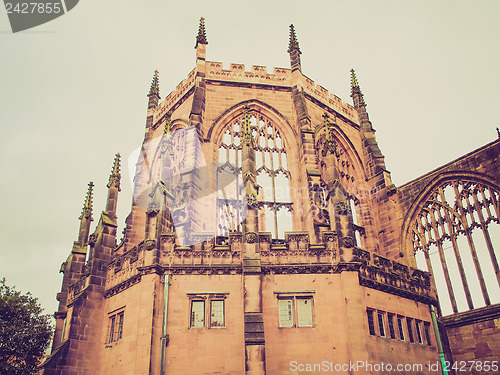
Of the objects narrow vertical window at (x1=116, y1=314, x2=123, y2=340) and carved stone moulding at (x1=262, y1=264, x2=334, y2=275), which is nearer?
carved stone moulding at (x1=262, y1=264, x2=334, y2=275)

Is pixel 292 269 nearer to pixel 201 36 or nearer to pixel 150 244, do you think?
pixel 150 244

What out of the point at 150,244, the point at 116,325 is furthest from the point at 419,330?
the point at 116,325

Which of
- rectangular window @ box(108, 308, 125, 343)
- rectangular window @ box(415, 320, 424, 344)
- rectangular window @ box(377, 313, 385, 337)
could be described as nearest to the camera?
rectangular window @ box(377, 313, 385, 337)

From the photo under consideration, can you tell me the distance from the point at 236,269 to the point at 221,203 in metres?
6.09

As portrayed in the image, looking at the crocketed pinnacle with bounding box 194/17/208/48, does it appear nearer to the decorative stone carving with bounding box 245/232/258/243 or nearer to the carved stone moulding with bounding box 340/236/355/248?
the decorative stone carving with bounding box 245/232/258/243

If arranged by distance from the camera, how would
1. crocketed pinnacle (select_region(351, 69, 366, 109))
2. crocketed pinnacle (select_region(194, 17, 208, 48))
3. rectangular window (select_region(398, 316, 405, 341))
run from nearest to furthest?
rectangular window (select_region(398, 316, 405, 341))
crocketed pinnacle (select_region(194, 17, 208, 48))
crocketed pinnacle (select_region(351, 69, 366, 109))

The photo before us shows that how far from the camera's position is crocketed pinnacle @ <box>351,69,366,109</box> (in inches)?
1094

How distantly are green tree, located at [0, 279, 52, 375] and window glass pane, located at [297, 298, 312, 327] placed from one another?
15975 millimetres

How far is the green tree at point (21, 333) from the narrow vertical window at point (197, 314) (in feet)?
43.4

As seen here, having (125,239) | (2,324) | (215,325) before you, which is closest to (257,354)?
(215,325)

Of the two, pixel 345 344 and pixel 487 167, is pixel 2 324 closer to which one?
pixel 345 344

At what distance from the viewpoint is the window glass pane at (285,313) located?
51.9 feet

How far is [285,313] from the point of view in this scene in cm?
1598

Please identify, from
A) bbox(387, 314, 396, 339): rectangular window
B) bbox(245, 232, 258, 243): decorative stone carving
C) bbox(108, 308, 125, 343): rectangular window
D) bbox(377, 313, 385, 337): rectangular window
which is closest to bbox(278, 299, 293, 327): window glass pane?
bbox(245, 232, 258, 243): decorative stone carving
